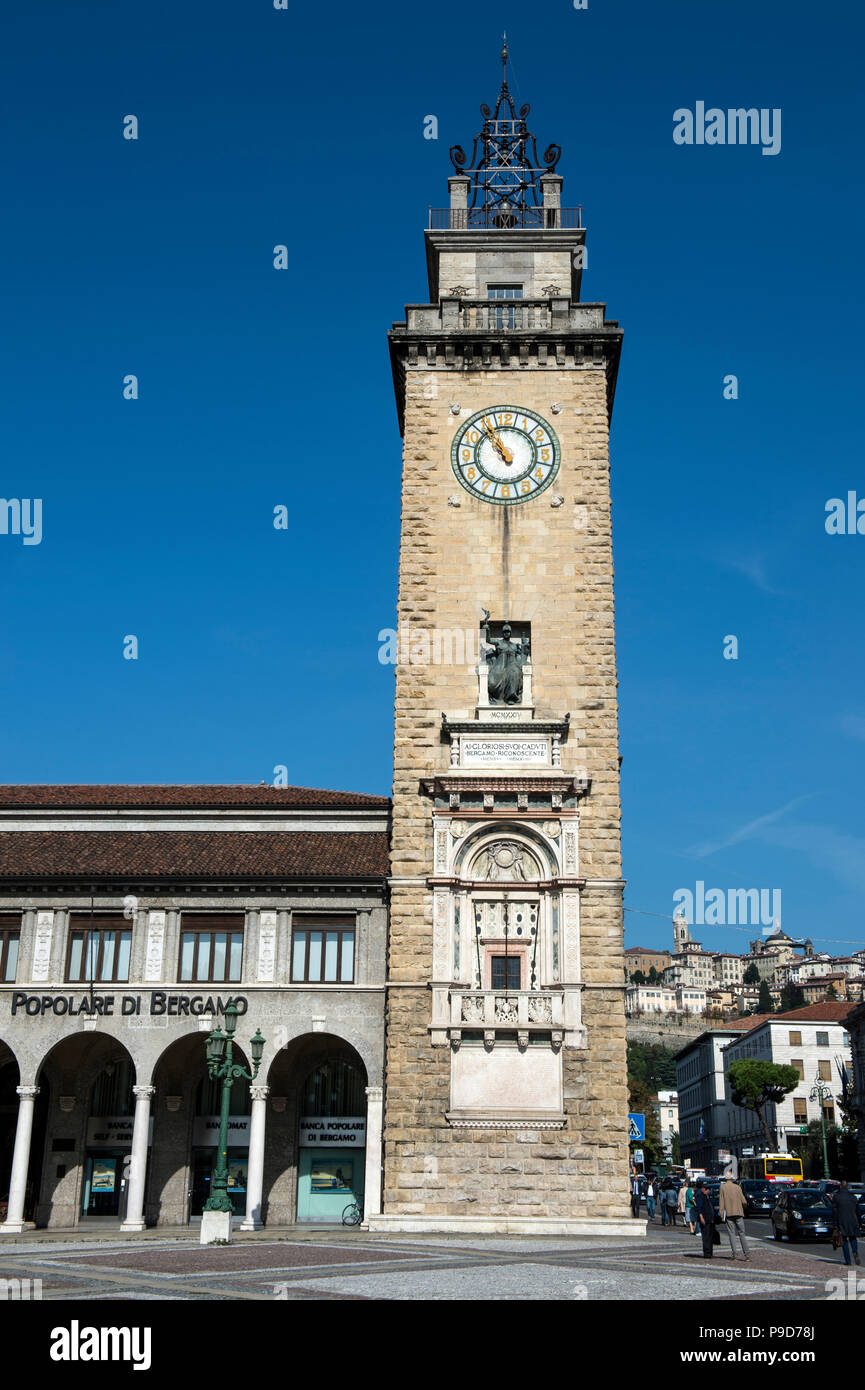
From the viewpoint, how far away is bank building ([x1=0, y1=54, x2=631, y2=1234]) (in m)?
32.6

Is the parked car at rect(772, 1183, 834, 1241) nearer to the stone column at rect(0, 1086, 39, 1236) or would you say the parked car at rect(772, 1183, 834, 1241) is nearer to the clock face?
the stone column at rect(0, 1086, 39, 1236)

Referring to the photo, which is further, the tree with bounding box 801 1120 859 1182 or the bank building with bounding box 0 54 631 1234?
the tree with bounding box 801 1120 859 1182

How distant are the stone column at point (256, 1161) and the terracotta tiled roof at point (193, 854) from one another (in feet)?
20.5

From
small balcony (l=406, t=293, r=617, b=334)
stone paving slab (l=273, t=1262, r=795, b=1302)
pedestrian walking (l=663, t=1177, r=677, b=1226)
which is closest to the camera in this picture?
stone paving slab (l=273, t=1262, r=795, b=1302)

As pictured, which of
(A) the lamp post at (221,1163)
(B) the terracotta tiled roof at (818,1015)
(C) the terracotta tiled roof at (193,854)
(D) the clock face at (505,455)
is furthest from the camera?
(B) the terracotta tiled roof at (818,1015)

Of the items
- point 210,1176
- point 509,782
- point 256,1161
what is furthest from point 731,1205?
point 210,1176

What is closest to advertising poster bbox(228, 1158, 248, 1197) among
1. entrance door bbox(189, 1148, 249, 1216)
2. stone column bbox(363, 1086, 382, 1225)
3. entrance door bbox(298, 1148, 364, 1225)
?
entrance door bbox(189, 1148, 249, 1216)

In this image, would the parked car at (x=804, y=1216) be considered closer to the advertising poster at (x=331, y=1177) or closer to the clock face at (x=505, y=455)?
the advertising poster at (x=331, y=1177)

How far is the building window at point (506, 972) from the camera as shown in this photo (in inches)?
1329

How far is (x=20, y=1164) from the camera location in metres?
34.8

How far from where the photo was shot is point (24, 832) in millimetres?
40969

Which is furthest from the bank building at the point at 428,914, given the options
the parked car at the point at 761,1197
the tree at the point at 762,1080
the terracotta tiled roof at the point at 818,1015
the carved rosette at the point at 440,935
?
the terracotta tiled roof at the point at 818,1015

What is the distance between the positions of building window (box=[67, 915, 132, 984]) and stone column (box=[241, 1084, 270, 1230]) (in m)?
5.51

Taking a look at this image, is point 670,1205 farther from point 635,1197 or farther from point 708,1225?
point 708,1225
